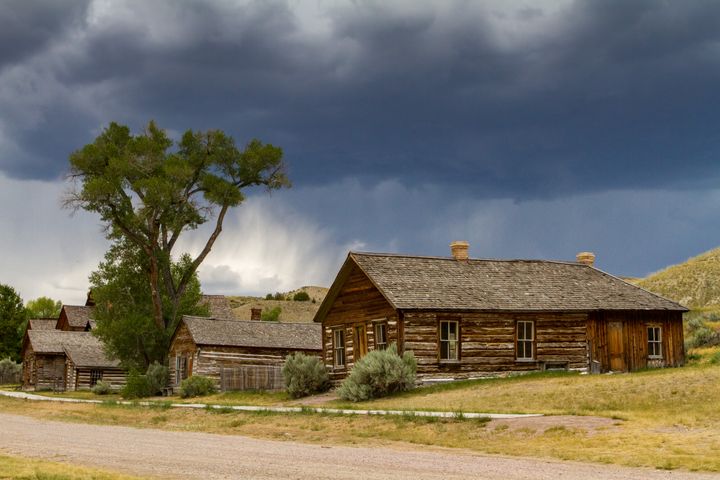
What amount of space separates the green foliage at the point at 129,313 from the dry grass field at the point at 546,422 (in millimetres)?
20329

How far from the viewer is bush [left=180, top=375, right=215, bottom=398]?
150 ft

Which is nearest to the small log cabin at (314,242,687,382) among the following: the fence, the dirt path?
the fence

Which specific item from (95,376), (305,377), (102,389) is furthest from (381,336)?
(95,376)

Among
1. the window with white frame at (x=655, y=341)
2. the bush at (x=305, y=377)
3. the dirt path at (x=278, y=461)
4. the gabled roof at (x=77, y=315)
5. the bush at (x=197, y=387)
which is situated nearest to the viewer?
the dirt path at (x=278, y=461)

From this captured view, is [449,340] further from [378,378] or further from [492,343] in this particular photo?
[378,378]

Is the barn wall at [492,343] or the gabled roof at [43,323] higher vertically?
the gabled roof at [43,323]

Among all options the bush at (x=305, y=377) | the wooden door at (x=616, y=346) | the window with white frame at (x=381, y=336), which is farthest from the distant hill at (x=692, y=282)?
the bush at (x=305, y=377)

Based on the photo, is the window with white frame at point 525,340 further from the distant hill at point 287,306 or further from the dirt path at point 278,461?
the distant hill at point 287,306

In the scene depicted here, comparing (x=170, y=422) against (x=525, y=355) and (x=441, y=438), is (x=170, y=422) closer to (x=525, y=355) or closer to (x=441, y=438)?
(x=441, y=438)

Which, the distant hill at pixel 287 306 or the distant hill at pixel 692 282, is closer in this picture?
the distant hill at pixel 692 282

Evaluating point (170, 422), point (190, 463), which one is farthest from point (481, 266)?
point (190, 463)

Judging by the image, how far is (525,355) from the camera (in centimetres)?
3816

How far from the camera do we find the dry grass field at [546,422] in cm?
1742

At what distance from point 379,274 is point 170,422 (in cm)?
1226
